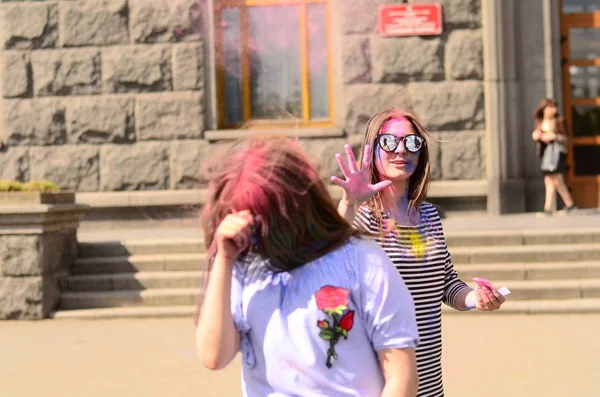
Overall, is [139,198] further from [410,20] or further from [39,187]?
[410,20]

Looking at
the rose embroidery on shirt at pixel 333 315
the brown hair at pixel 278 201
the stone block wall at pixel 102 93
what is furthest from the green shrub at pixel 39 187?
the rose embroidery on shirt at pixel 333 315

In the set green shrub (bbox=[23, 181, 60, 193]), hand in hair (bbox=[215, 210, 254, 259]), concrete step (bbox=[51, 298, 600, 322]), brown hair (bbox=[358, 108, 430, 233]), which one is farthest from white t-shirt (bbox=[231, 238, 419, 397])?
green shrub (bbox=[23, 181, 60, 193])

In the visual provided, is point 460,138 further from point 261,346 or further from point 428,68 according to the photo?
point 261,346

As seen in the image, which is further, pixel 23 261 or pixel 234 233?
pixel 23 261

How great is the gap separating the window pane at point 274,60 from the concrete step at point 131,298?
3.98m

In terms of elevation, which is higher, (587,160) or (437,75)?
(437,75)

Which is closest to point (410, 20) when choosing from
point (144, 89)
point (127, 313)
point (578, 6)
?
point (578, 6)

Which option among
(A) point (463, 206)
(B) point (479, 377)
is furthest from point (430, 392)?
(A) point (463, 206)

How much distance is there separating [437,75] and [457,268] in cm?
A: 335

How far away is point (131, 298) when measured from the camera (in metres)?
9.12

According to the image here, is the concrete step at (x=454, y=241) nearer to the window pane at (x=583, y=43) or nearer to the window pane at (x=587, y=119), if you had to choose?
the window pane at (x=587, y=119)

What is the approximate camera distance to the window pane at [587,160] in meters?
12.6

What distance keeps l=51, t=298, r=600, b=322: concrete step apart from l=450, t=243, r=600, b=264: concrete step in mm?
652

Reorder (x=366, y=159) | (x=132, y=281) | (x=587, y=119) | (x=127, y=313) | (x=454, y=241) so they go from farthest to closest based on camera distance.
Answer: (x=587, y=119) → (x=454, y=241) → (x=132, y=281) → (x=127, y=313) → (x=366, y=159)
